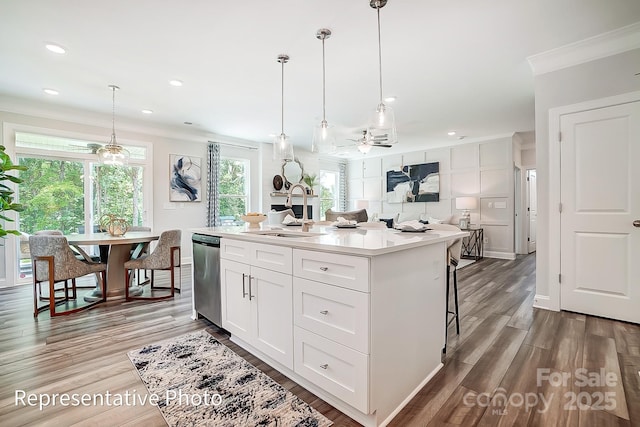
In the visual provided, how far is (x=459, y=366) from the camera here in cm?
Answer: 199

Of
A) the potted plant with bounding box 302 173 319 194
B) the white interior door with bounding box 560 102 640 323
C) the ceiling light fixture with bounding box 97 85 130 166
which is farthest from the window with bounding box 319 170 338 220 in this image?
the white interior door with bounding box 560 102 640 323

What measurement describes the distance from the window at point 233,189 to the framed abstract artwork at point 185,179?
56cm

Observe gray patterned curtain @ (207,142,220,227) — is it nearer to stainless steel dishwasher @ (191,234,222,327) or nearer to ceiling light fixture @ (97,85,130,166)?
ceiling light fixture @ (97,85,130,166)

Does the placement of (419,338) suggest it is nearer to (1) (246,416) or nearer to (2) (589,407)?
(2) (589,407)

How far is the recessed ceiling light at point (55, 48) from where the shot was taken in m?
2.71

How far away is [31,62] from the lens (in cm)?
305

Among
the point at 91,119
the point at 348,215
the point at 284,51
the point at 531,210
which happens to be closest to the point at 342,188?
the point at 348,215

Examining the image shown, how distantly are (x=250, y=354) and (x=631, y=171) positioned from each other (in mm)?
3711

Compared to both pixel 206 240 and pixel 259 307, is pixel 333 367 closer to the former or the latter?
pixel 259 307

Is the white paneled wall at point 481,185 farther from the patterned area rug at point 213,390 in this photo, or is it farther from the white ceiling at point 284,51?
the patterned area rug at point 213,390

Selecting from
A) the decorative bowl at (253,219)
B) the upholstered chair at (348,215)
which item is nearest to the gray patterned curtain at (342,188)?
the upholstered chair at (348,215)

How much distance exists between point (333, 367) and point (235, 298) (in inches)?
42.1

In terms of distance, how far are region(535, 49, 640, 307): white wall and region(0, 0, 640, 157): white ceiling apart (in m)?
0.34

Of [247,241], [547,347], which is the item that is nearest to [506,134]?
[547,347]
